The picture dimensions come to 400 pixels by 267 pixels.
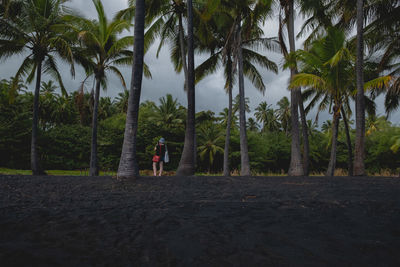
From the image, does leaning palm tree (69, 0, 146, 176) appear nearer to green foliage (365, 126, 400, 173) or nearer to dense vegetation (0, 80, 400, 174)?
dense vegetation (0, 80, 400, 174)

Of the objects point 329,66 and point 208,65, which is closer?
point 329,66

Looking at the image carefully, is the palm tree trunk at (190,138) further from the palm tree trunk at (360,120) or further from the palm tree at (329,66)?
the palm tree trunk at (360,120)

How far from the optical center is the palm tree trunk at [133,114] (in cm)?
680

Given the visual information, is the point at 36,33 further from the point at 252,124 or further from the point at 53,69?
the point at 252,124

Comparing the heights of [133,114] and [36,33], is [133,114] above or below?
below

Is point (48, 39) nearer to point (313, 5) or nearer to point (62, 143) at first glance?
point (62, 143)

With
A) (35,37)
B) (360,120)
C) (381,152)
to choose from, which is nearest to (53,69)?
(35,37)

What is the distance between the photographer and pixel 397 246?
2.33m

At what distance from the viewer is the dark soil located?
6.84ft

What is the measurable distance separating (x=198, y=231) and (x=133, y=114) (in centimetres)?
480

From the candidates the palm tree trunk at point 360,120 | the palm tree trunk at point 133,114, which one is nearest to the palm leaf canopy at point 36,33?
the palm tree trunk at point 133,114

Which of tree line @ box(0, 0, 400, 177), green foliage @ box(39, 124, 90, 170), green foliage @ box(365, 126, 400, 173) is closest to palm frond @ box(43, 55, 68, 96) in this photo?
tree line @ box(0, 0, 400, 177)

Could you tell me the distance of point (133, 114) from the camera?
6.87m

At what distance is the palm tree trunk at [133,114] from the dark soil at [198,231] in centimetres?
205
